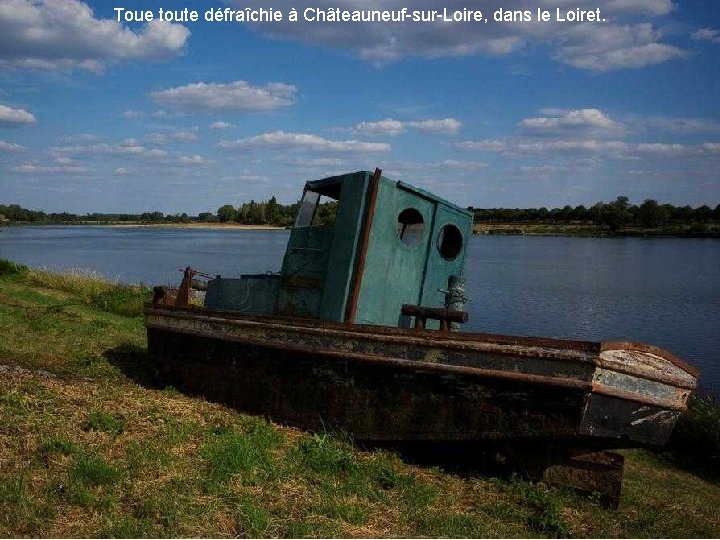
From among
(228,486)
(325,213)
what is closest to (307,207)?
(325,213)

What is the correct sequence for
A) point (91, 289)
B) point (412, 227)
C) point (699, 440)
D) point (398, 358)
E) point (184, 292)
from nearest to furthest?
point (398, 358)
point (412, 227)
point (184, 292)
point (699, 440)
point (91, 289)

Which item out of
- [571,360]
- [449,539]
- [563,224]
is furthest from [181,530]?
[563,224]

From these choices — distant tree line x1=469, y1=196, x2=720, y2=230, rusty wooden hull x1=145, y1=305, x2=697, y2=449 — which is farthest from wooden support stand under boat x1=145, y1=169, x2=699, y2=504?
distant tree line x1=469, y1=196, x2=720, y2=230

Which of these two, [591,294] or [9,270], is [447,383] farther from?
[591,294]

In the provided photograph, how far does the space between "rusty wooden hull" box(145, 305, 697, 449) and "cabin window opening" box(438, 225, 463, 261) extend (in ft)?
7.28

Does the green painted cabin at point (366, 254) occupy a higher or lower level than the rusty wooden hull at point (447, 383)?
higher

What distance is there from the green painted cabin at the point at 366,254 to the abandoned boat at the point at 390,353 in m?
0.02

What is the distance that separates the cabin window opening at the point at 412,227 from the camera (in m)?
7.69

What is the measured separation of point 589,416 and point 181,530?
352 cm

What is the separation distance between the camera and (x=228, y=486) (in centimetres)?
538

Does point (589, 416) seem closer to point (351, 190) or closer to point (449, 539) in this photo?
point (449, 539)

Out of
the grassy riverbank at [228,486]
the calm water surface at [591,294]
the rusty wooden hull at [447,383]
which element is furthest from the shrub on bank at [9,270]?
the rusty wooden hull at [447,383]

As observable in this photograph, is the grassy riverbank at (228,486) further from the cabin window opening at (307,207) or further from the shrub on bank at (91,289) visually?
the shrub on bank at (91,289)

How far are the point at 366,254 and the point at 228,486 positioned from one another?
292 centimetres
